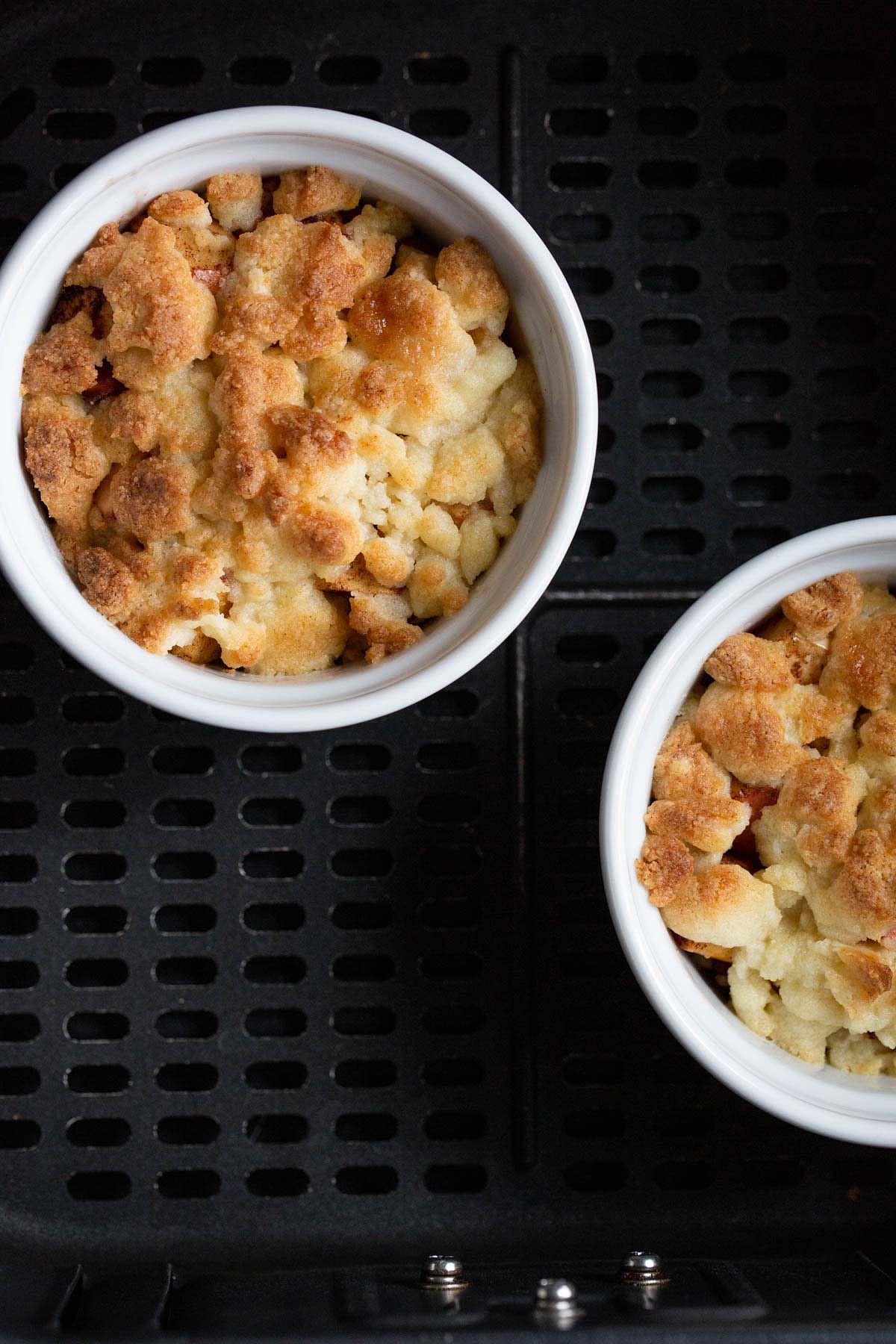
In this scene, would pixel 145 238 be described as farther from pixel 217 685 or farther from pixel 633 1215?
pixel 633 1215

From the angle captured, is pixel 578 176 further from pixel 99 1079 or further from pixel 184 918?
pixel 99 1079

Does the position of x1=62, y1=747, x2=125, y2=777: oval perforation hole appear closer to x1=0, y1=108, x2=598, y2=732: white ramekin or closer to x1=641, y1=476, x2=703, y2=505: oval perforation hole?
x1=0, y1=108, x2=598, y2=732: white ramekin

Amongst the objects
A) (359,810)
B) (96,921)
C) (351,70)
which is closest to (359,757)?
(359,810)

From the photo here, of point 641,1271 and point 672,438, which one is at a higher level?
point 672,438

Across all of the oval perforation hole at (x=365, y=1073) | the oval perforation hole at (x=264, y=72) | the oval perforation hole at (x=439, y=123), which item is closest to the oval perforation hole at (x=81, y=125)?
the oval perforation hole at (x=264, y=72)

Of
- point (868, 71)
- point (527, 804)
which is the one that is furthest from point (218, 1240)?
point (868, 71)

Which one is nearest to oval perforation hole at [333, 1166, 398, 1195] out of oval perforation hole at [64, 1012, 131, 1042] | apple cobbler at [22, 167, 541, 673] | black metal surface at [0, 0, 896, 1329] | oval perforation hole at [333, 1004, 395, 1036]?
black metal surface at [0, 0, 896, 1329]
